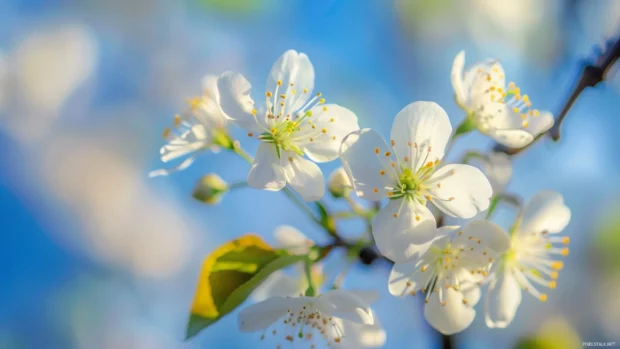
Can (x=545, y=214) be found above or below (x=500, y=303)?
above

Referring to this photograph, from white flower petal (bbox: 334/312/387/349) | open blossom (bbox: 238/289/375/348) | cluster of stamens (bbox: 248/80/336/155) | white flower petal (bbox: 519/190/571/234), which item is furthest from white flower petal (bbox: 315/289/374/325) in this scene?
white flower petal (bbox: 519/190/571/234)

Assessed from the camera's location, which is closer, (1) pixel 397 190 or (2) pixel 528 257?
(1) pixel 397 190

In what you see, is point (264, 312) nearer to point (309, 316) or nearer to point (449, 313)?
point (309, 316)

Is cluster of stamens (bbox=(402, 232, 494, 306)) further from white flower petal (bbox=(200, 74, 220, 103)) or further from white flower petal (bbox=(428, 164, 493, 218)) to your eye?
white flower petal (bbox=(200, 74, 220, 103))


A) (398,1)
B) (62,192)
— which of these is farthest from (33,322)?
(398,1)

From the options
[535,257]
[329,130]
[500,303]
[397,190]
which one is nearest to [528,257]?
[535,257]

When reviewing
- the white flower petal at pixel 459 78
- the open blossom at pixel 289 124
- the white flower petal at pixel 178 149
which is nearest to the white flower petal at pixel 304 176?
the open blossom at pixel 289 124

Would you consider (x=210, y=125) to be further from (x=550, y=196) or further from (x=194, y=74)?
(x=194, y=74)
